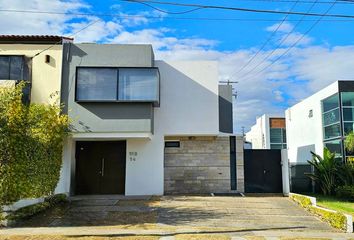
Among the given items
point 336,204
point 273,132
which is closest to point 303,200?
point 336,204

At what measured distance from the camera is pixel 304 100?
101ft

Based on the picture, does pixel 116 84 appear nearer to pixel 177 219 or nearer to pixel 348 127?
pixel 177 219

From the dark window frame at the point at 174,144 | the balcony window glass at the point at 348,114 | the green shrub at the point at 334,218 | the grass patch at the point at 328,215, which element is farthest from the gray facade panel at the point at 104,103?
the balcony window glass at the point at 348,114

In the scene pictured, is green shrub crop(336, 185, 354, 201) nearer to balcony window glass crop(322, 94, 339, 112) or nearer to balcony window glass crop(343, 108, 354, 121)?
balcony window glass crop(343, 108, 354, 121)

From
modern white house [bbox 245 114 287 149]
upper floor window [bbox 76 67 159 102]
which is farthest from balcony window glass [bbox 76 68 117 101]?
modern white house [bbox 245 114 287 149]

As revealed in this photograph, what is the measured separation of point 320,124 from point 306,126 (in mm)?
3070

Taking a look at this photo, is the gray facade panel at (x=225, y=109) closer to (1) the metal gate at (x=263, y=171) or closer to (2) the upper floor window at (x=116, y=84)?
(1) the metal gate at (x=263, y=171)

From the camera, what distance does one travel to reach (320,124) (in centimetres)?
2681

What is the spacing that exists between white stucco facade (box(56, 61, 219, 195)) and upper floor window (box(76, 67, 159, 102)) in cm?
208

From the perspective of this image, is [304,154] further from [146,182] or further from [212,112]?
[146,182]

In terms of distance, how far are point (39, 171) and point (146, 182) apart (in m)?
5.65

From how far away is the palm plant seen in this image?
693 inches

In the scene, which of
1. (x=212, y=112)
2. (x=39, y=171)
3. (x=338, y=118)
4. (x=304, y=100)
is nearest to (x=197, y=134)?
(x=212, y=112)

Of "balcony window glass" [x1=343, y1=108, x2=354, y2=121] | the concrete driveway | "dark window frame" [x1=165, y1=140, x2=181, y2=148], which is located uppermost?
"balcony window glass" [x1=343, y1=108, x2=354, y2=121]
